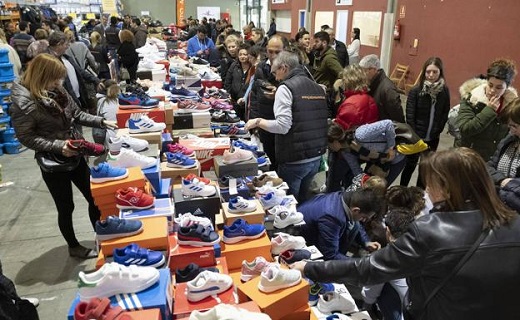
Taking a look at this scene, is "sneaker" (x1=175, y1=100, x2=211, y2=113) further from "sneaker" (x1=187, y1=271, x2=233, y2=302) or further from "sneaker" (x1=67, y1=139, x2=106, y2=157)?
"sneaker" (x1=187, y1=271, x2=233, y2=302)

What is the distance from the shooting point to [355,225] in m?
3.15

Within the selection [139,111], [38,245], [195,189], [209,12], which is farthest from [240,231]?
[209,12]

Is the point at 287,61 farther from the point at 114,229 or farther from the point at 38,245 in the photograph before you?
the point at 38,245

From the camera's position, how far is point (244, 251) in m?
2.34

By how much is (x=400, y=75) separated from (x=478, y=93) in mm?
7318

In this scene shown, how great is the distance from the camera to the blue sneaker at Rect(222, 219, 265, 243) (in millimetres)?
2375

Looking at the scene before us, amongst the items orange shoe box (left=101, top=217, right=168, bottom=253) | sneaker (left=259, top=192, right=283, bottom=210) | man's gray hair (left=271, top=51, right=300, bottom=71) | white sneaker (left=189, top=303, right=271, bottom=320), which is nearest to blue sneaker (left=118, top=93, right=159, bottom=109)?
man's gray hair (left=271, top=51, right=300, bottom=71)

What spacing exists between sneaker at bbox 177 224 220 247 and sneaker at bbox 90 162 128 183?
0.62 m

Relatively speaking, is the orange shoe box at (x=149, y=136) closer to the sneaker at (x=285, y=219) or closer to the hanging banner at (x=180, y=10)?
the sneaker at (x=285, y=219)

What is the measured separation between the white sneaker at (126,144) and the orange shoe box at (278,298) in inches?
59.2

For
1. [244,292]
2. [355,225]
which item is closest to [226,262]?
[244,292]

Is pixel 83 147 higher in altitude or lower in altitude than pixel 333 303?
higher

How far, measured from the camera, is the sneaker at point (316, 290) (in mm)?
2146

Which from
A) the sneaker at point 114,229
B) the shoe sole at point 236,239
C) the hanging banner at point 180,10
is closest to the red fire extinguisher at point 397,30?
the shoe sole at point 236,239
